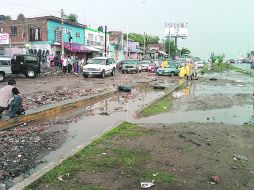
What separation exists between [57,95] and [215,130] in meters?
11.3

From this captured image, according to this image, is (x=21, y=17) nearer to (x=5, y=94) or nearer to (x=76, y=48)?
(x=76, y=48)

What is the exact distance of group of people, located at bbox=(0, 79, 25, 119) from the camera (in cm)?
1189

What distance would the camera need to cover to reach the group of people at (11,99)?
11891 millimetres

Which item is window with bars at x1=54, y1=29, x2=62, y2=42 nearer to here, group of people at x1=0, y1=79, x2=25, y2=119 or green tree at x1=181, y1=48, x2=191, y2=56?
group of people at x1=0, y1=79, x2=25, y2=119

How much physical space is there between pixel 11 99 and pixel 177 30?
110 metres

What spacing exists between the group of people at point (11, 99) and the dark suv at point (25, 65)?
18.7 metres

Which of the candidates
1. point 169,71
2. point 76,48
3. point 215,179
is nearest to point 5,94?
point 215,179

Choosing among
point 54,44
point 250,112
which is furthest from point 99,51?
point 250,112

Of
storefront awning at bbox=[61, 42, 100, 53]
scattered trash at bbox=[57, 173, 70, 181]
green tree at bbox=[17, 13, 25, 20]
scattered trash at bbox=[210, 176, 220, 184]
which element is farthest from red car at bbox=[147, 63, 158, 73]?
scattered trash at bbox=[57, 173, 70, 181]

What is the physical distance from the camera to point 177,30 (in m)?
118

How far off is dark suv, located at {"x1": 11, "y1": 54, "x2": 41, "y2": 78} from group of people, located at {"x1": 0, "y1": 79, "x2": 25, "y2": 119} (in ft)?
61.5

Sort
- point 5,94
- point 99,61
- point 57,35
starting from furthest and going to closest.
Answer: point 57,35 → point 99,61 → point 5,94

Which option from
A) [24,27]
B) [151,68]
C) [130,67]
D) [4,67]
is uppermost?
[24,27]

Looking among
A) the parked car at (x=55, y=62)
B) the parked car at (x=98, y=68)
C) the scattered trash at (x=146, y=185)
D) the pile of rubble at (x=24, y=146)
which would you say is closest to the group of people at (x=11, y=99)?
the pile of rubble at (x=24, y=146)
